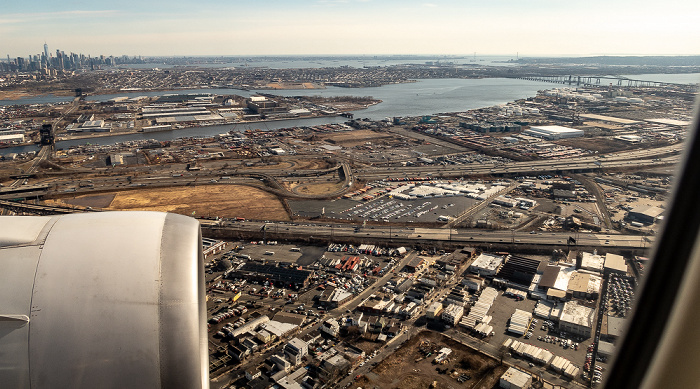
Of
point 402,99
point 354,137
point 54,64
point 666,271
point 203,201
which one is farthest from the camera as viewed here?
point 54,64

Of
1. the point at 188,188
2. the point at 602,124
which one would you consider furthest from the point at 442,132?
the point at 188,188

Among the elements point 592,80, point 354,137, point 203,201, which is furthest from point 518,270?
point 592,80

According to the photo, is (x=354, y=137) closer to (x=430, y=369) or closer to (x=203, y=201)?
(x=203, y=201)

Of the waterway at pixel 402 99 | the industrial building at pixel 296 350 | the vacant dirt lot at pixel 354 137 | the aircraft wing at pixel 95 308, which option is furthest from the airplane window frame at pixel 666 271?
the waterway at pixel 402 99

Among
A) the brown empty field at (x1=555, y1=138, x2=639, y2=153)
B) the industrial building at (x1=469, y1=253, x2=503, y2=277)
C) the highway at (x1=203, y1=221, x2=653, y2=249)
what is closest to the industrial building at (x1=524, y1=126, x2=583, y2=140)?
the brown empty field at (x1=555, y1=138, x2=639, y2=153)

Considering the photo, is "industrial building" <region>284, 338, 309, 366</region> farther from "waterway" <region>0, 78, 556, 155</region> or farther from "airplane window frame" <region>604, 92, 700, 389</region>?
"waterway" <region>0, 78, 556, 155</region>

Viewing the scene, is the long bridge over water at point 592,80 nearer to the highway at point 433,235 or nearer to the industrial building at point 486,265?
the highway at point 433,235

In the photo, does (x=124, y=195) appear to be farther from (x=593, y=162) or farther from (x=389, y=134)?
(x=593, y=162)
